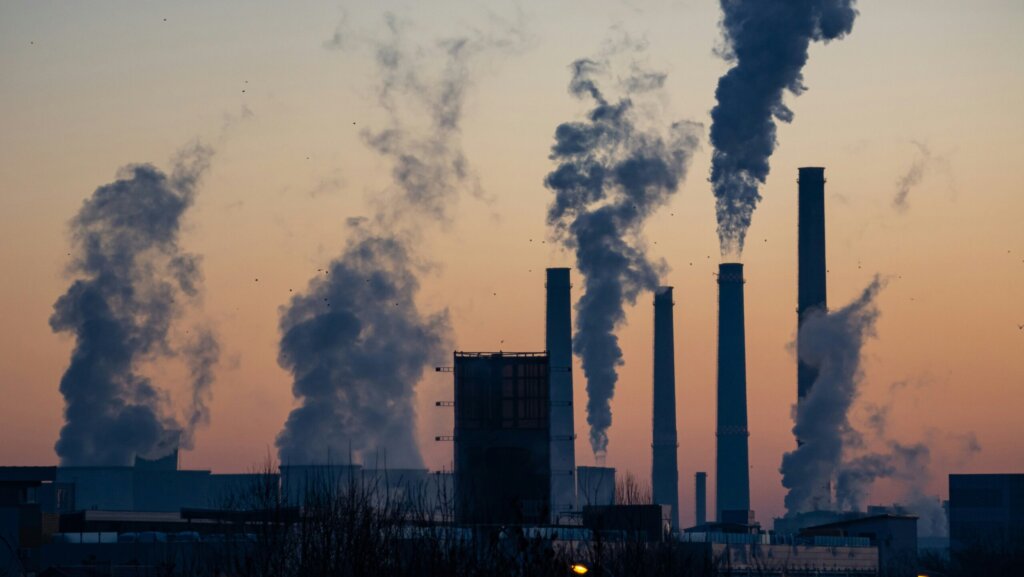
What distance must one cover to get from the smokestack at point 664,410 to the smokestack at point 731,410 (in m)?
8.82

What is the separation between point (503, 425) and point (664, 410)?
55.4 metres

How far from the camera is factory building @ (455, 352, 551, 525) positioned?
88438 millimetres

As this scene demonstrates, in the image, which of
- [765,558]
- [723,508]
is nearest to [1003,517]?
[723,508]

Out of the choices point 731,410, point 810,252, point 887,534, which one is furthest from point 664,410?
point 887,534

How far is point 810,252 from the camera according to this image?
387ft

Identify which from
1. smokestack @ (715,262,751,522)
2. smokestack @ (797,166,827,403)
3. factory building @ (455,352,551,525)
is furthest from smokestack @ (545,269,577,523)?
factory building @ (455,352,551,525)

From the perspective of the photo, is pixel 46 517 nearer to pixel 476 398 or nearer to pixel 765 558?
pixel 476 398

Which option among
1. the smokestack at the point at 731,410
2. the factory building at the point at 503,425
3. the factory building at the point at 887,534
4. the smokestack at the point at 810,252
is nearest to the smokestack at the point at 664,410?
the smokestack at the point at 731,410

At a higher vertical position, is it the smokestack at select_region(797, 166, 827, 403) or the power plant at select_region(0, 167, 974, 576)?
the smokestack at select_region(797, 166, 827, 403)

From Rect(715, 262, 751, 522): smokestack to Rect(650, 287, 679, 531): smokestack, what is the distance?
882 centimetres

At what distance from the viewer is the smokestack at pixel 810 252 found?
117438mm

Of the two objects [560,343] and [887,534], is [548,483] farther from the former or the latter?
[560,343]

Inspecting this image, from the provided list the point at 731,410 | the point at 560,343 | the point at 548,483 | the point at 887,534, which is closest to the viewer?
the point at 548,483

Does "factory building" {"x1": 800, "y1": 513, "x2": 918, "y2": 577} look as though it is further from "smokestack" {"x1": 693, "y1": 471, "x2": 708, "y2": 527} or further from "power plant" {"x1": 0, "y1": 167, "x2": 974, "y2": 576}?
"smokestack" {"x1": 693, "y1": 471, "x2": 708, "y2": 527}
